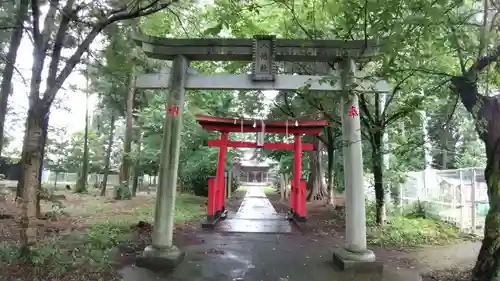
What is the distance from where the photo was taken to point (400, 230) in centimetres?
934

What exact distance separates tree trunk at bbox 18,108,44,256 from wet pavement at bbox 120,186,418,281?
1.50 metres

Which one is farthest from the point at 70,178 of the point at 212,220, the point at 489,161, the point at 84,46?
the point at 489,161

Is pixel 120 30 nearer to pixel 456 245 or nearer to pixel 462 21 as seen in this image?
pixel 462 21

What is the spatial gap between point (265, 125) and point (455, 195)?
6283 millimetres

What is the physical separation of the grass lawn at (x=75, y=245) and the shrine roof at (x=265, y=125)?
133 inches

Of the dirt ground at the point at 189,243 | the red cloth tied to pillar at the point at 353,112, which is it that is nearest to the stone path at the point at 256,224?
the dirt ground at the point at 189,243

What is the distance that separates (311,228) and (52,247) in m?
7.39

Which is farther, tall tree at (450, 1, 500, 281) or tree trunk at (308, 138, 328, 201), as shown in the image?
tree trunk at (308, 138, 328, 201)

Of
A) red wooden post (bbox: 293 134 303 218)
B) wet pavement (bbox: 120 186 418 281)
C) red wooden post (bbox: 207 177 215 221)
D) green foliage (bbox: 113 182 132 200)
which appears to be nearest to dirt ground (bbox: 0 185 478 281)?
wet pavement (bbox: 120 186 418 281)

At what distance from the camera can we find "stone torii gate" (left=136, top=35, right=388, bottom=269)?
6395 millimetres

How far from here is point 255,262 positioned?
265 inches

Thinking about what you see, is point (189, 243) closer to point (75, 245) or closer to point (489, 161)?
point (75, 245)

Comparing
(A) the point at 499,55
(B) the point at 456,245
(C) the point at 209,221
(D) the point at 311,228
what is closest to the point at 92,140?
(C) the point at 209,221

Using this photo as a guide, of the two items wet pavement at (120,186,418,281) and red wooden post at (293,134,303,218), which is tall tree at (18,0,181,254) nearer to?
wet pavement at (120,186,418,281)
